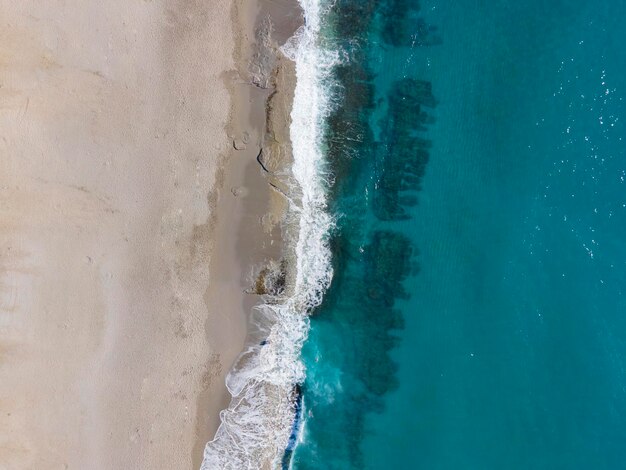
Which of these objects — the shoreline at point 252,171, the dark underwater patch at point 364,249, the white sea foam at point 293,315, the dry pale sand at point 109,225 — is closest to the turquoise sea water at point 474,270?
the dark underwater patch at point 364,249

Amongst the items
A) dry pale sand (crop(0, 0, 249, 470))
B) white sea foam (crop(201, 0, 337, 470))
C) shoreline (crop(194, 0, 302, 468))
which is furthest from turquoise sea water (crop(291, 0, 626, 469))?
dry pale sand (crop(0, 0, 249, 470))

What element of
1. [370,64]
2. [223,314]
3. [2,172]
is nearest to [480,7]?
[370,64]

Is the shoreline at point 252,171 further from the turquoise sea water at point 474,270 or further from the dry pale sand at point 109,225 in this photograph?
the turquoise sea water at point 474,270

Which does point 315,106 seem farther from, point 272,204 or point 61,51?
point 61,51

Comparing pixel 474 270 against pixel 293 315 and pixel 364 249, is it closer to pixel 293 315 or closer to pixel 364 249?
pixel 364 249

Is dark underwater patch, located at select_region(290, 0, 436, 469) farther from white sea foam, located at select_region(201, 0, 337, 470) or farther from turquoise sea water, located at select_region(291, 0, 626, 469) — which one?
white sea foam, located at select_region(201, 0, 337, 470)

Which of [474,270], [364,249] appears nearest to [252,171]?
[364,249]

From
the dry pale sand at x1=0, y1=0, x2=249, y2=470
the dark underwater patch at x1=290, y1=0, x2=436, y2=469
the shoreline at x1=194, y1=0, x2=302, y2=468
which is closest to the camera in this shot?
the dry pale sand at x1=0, y1=0, x2=249, y2=470
